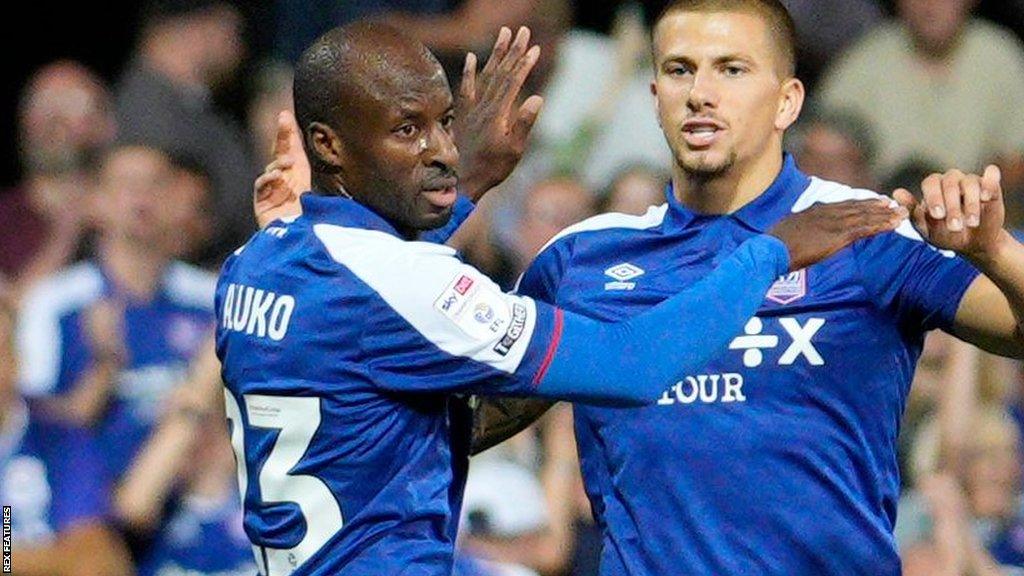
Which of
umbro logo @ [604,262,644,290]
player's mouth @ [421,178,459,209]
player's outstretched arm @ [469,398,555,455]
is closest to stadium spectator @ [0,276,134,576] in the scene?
player's outstretched arm @ [469,398,555,455]

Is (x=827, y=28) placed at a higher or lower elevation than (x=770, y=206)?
higher

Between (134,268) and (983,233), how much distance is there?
5.01 metres

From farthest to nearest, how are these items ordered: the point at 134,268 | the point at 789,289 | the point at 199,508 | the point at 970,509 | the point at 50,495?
1. the point at 134,268
2. the point at 50,495
3. the point at 199,508
4. the point at 970,509
5. the point at 789,289

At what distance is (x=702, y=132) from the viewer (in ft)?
15.4

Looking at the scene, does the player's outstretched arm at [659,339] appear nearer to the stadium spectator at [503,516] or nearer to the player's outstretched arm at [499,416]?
the player's outstretched arm at [499,416]

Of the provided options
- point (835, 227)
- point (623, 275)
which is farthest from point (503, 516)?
point (835, 227)

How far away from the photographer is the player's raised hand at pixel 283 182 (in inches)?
192

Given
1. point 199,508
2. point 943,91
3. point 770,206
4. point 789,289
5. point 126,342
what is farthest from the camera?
point 943,91

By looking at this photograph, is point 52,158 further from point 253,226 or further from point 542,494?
point 542,494

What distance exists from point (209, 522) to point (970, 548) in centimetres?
271

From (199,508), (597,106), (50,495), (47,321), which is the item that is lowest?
(50,495)

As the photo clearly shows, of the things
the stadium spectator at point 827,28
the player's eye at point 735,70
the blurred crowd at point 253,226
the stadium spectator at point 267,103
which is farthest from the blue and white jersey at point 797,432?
the stadium spectator at point 267,103

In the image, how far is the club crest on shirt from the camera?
4.61 meters

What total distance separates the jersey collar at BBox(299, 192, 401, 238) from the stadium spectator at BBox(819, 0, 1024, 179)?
4.88m
